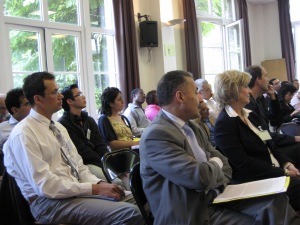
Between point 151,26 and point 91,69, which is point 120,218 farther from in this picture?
point 151,26

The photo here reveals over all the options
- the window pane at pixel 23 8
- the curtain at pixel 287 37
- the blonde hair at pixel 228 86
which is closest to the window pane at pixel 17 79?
the window pane at pixel 23 8

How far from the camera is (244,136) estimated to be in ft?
6.77

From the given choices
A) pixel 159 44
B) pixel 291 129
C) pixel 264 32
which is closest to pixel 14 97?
pixel 291 129

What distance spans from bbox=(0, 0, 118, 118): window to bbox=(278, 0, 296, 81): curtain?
4.96 meters

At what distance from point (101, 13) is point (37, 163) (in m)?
4.11

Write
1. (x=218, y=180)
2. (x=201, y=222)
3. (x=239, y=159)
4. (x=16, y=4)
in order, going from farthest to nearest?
(x=16, y=4) → (x=239, y=159) → (x=218, y=180) → (x=201, y=222)

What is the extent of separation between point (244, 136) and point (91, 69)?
3516mm

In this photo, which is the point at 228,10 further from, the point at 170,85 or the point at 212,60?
the point at 170,85

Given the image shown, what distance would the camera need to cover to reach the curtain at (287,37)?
842 centimetres

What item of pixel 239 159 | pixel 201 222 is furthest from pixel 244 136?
pixel 201 222

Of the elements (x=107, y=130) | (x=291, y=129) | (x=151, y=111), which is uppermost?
(x=151, y=111)

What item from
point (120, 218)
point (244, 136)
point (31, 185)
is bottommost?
point (120, 218)

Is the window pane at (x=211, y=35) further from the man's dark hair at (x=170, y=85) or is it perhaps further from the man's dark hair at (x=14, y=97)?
the man's dark hair at (x=170, y=85)

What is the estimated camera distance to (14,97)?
2.56m
